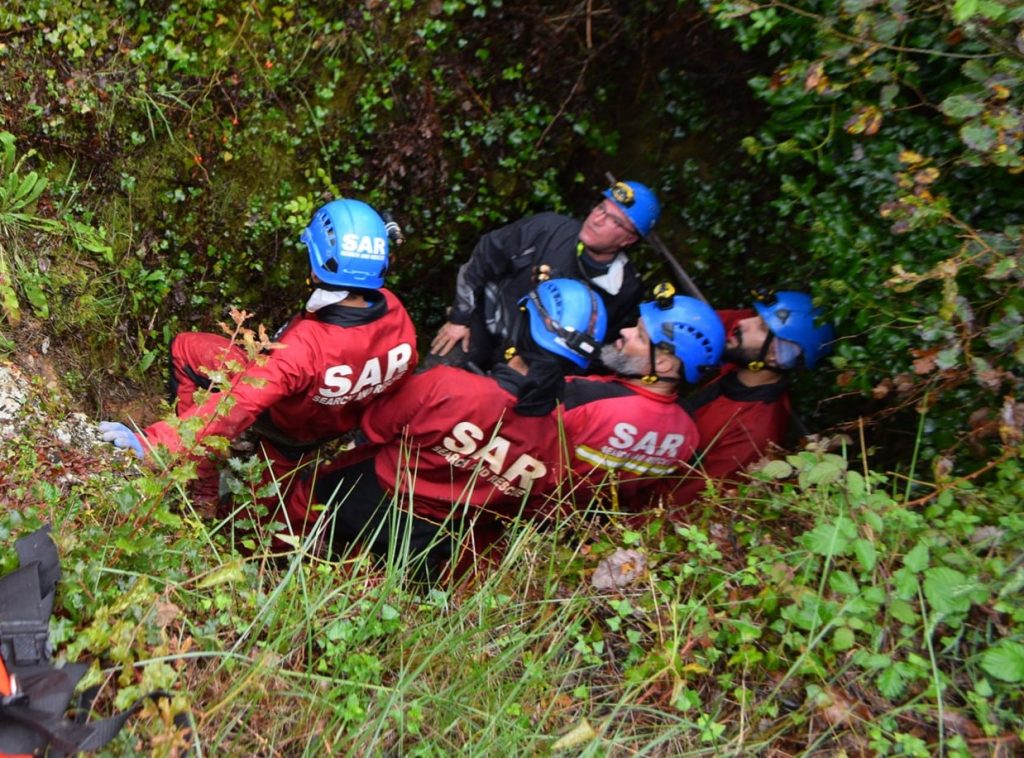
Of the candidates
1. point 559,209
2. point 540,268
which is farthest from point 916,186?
point 559,209

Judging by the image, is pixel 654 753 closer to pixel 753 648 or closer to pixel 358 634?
pixel 753 648

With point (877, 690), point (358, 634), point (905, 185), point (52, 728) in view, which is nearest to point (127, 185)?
point (358, 634)

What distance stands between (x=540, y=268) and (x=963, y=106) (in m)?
2.62

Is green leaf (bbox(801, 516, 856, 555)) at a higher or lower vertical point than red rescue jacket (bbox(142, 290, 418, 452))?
lower

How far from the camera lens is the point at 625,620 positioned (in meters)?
2.70

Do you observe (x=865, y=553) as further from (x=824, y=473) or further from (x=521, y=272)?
(x=521, y=272)

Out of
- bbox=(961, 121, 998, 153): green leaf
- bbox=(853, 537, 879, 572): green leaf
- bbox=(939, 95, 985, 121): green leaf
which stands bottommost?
bbox=(853, 537, 879, 572): green leaf

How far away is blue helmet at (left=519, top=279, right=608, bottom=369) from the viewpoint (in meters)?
4.04

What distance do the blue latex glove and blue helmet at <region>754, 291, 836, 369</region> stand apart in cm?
330

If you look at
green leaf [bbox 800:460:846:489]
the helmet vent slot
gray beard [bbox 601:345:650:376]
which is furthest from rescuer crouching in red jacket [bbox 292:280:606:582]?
green leaf [bbox 800:460:846:489]

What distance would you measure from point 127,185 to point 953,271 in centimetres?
439

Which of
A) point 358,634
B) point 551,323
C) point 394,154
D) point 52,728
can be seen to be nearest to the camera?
point 52,728

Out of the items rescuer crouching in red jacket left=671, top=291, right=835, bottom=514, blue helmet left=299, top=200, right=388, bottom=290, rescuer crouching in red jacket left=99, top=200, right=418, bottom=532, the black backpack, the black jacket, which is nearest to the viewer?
the black backpack

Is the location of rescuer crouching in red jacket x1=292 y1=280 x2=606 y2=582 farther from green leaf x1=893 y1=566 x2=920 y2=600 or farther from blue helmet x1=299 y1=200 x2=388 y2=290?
green leaf x1=893 y1=566 x2=920 y2=600
